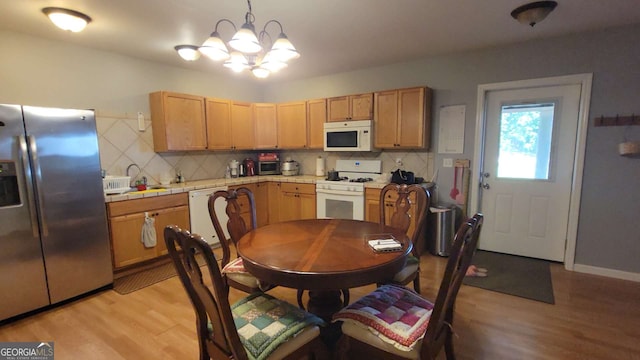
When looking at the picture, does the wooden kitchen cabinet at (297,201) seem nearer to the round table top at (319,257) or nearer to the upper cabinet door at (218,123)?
the upper cabinet door at (218,123)

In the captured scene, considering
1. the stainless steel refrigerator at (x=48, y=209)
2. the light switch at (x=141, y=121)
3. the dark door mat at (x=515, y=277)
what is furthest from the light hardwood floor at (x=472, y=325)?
→ the light switch at (x=141, y=121)

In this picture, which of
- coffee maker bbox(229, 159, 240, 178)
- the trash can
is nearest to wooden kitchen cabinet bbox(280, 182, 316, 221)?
coffee maker bbox(229, 159, 240, 178)

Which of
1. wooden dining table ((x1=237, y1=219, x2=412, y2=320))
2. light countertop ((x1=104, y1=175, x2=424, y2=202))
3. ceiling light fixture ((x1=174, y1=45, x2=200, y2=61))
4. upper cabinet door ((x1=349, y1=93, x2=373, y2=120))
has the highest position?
ceiling light fixture ((x1=174, y1=45, x2=200, y2=61))

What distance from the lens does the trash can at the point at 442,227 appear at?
11.6 feet

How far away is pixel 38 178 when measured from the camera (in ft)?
7.77

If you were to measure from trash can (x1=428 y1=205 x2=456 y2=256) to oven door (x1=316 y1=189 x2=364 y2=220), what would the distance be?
85 cm

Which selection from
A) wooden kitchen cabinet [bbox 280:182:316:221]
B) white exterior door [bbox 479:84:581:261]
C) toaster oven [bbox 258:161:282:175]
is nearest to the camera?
white exterior door [bbox 479:84:581:261]

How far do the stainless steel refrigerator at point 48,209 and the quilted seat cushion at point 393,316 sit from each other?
8.02 feet

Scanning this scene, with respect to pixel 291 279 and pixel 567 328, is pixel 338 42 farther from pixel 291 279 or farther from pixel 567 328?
pixel 567 328

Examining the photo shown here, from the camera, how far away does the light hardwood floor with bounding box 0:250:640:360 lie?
1.96m

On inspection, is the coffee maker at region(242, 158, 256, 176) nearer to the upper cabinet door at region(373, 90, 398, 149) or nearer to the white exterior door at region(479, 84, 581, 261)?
the upper cabinet door at region(373, 90, 398, 149)

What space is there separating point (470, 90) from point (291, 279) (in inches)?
126

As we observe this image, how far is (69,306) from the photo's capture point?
2.58 metres

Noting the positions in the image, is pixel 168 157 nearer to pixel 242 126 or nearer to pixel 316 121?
pixel 242 126
